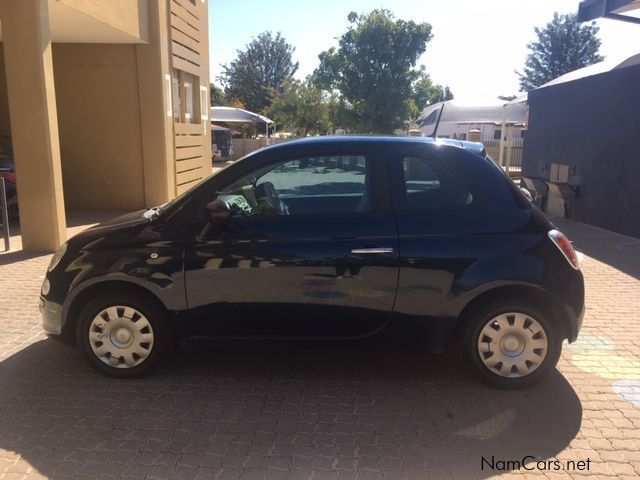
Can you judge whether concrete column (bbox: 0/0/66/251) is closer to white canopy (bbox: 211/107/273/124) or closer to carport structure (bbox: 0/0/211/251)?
carport structure (bbox: 0/0/211/251)

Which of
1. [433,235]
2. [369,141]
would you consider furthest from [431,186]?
[369,141]

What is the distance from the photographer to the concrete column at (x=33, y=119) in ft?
23.9

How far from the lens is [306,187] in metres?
4.26

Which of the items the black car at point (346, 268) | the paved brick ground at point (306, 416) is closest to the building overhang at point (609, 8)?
the paved brick ground at point (306, 416)

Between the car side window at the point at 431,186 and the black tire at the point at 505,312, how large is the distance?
2.42 feet

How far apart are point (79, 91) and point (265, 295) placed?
34.0ft

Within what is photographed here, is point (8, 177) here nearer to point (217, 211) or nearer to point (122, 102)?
point (122, 102)

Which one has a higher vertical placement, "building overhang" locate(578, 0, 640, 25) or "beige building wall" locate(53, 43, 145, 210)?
"building overhang" locate(578, 0, 640, 25)

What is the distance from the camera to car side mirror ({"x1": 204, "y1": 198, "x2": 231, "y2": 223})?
3744 millimetres

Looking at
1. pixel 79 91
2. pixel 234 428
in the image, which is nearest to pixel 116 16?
pixel 79 91

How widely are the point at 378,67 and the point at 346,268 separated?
24.2 metres

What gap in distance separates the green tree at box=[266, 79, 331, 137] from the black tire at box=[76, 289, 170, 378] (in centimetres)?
3377

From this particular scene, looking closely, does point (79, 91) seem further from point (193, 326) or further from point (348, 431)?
point (348, 431)

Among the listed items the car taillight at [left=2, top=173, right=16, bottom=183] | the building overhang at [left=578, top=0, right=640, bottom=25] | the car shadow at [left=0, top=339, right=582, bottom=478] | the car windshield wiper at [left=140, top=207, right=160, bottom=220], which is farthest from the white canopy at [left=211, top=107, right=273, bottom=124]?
the car shadow at [left=0, top=339, right=582, bottom=478]
